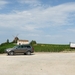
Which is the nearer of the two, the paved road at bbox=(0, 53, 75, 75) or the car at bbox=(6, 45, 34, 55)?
the paved road at bbox=(0, 53, 75, 75)

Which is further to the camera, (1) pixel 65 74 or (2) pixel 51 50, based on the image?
(2) pixel 51 50

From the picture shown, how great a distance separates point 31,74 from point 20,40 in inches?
3587

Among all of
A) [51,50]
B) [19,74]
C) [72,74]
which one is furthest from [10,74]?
[51,50]

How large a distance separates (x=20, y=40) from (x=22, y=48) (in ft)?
206

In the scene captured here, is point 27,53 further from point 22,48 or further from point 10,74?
point 10,74

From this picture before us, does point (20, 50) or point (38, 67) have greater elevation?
point (38, 67)

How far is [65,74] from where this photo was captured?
15.7m

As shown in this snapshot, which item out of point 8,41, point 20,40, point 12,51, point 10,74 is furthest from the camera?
point 20,40

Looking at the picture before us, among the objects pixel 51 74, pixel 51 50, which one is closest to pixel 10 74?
pixel 51 74

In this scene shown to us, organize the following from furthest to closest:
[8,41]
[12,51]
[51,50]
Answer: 1. [8,41]
2. [51,50]
3. [12,51]

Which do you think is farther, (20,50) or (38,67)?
(20,50)

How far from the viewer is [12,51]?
142ft

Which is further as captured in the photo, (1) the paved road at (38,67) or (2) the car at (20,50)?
(2) the car at (20,50)

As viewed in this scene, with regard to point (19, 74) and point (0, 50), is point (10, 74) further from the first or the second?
point (0, 50)
